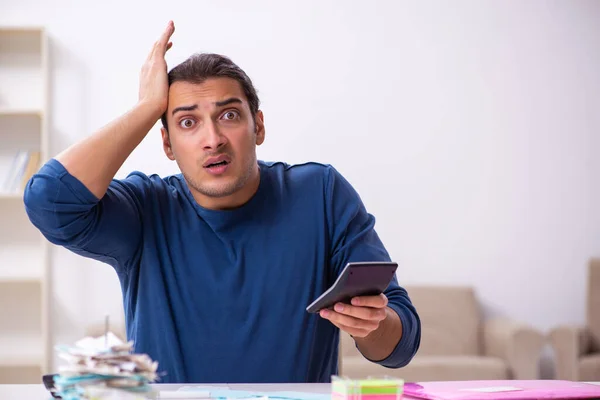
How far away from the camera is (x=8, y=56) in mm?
4262

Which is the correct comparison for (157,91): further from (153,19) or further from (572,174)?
(572,174)

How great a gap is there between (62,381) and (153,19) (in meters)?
3.62

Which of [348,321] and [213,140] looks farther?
[213,140]

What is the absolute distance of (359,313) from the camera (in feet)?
3.99

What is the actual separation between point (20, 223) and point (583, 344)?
9.84 feet

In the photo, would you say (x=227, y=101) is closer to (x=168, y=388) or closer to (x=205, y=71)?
(x=205, y=71)

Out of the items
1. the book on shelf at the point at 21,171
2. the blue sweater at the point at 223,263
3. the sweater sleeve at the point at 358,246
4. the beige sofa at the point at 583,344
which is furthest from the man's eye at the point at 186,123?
the beige sofa at the point at 583,344

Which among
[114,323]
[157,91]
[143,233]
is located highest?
[157,91]

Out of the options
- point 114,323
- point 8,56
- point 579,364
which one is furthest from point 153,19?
point 579,364

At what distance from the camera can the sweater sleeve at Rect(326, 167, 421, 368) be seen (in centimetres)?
155

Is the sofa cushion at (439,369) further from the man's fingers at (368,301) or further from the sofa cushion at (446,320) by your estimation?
the man's fingers at (368,301)

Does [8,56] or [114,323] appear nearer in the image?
[114,323]

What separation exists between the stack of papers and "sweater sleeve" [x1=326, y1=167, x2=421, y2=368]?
66 centimetres

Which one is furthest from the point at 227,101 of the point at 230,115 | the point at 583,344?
the point at 583,344
